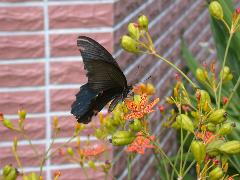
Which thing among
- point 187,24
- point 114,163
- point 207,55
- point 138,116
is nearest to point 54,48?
point 114,163

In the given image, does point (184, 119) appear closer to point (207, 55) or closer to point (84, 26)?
point (84, 26)

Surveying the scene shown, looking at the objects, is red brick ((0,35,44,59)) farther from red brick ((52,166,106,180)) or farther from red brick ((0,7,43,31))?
red brick ((52,166,106,180))

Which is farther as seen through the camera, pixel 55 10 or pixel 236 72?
pixel 236 72

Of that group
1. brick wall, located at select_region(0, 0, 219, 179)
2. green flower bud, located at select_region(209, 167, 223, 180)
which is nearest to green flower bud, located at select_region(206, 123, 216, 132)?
green flower bud, located at select_region(209, 167, 223, 180)

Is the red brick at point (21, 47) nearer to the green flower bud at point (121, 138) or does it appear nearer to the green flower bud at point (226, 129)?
the green flower bud at point (121, 138)

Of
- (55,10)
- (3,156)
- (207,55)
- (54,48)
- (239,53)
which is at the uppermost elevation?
(55,10)

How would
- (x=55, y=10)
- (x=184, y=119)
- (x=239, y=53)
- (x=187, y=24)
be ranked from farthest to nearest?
Result: (x=187, y=24) → (x=239, y=53) → (x=55, y=10) → (x=184, y=119)
